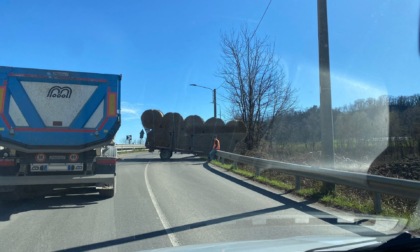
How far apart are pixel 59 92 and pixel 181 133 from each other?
1920cm

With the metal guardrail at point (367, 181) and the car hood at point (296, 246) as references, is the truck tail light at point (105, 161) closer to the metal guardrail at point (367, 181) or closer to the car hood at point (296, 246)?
the metal guardrail at point (367, 181)

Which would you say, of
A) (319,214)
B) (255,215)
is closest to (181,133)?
(255,215)

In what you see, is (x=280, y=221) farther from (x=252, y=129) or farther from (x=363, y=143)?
(x=252, y=129)

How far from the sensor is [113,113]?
34.1 feet

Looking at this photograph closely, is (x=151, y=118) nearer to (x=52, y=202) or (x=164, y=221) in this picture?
(x=52, y=202)

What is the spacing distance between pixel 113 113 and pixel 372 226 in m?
6.55

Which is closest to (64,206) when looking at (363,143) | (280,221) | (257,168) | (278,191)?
(280,221)

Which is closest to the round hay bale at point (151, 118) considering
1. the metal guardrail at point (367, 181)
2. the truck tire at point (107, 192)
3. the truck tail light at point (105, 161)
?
the metal guardrail at point (367, 181)

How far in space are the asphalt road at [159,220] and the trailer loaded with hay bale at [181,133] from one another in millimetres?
17328

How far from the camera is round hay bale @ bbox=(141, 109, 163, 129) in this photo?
29.2 m

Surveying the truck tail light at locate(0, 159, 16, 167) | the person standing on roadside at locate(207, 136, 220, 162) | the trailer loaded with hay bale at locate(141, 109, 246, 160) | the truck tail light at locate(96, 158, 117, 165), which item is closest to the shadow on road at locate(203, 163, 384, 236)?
the truck tail light at locate(96, 158, 117, 165)

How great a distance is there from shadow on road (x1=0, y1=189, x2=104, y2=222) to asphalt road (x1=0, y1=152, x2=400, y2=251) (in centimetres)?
2

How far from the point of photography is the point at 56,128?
32.6ft

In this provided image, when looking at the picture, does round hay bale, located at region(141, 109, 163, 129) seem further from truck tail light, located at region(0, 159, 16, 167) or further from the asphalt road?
truck tail light, located at region(0, 159, 16, 167)
